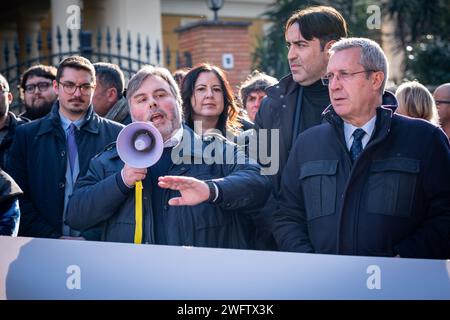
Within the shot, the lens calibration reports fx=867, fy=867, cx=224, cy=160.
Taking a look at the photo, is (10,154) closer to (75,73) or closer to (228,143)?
(75,73)

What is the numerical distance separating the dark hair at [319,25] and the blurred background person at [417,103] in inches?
35.7

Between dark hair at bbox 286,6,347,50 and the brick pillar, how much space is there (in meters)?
8.35

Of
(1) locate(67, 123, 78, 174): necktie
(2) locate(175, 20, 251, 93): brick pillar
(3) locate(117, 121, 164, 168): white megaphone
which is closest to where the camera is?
(3) locate(117, 121, 164, 168): white megaphone

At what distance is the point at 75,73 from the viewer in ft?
18.1

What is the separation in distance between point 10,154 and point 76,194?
1.36 meters

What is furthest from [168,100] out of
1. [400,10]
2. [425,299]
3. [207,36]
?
[400,10]

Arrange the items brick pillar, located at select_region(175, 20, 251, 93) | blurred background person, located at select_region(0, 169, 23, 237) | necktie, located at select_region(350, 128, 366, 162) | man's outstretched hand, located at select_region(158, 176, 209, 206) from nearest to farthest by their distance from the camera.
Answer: man's outstretched hand, located at select_region(158, 176, 209, 206)
necktie, located at select_region(350, 128, 366, 162)
blurred background person, located at select_region(0, 169, 23, 237)
brick pillar, located at select_region(175, 20, 251, 93)

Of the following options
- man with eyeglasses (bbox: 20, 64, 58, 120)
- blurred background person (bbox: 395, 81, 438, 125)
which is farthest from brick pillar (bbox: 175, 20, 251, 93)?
blurred background person (bbox: 395, 81, 438, 125)

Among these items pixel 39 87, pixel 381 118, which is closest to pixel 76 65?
pixel 39 87

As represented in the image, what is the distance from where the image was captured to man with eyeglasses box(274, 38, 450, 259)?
3803 mm

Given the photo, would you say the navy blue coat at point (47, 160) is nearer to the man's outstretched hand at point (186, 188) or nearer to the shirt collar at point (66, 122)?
the shirt collar at point (66, 122)

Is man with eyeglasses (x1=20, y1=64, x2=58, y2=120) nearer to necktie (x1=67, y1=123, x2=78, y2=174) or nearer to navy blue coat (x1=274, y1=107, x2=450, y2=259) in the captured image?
necktie (x1=67, y1=123, x2=78, y2=174)

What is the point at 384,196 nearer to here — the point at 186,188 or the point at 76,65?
the point at 186,188

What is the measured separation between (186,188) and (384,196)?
87cm
